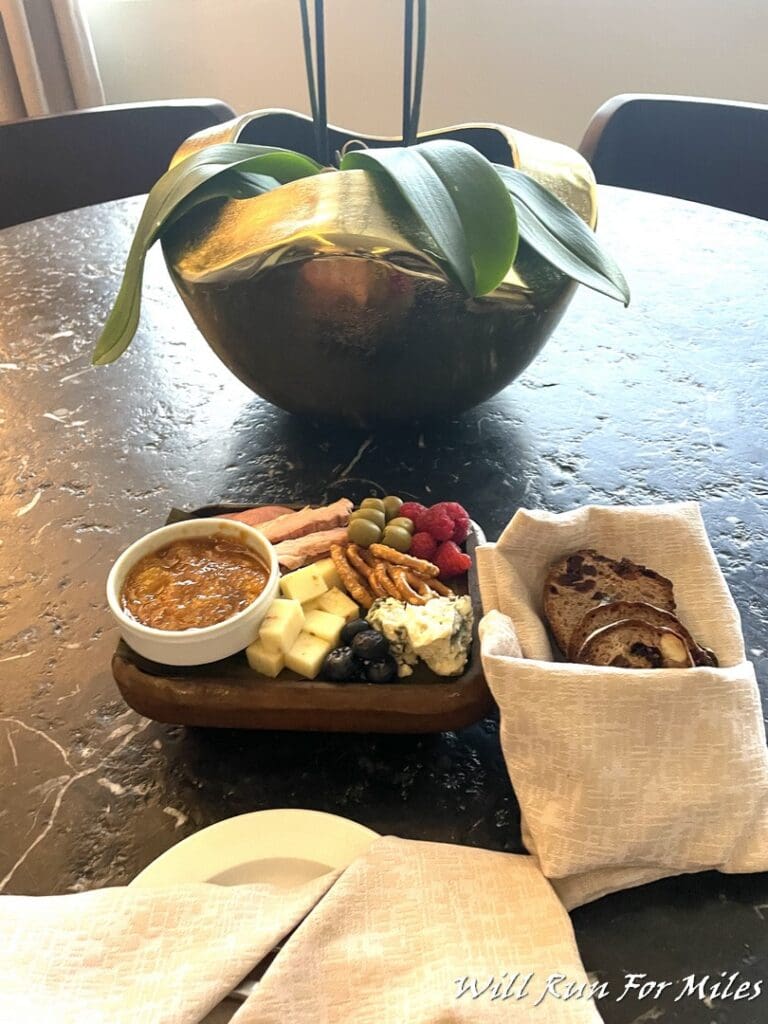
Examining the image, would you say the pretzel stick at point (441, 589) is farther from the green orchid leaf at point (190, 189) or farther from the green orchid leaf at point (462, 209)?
the green orchid leaf at point (190, 189)

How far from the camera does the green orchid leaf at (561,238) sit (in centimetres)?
68

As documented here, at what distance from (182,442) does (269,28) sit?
5.41ft

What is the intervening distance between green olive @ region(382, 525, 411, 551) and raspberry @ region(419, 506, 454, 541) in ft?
0.06

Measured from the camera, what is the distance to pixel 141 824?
56 centimetres

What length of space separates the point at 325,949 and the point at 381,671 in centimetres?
17

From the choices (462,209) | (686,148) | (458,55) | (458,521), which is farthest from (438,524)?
(458,55)

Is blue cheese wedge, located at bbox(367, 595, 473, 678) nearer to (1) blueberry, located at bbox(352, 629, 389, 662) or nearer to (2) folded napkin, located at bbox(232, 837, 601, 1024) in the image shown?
(1) blueberry, located at bbox(352, 629, 389, 662)

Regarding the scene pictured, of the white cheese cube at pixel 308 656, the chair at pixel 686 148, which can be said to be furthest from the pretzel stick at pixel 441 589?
the chair at pixel 686 148

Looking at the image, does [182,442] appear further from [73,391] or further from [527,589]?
[527,589]

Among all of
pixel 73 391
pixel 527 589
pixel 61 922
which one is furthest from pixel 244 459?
pixel 61 922

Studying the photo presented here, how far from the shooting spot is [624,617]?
1.94 ft

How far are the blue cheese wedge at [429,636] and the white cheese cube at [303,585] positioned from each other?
2.2 inches

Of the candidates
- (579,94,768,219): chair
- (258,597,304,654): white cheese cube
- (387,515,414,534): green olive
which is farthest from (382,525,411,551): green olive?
(579,94,768,219): chair

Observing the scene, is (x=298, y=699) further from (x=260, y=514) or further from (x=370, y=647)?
(x=260, y=514)
